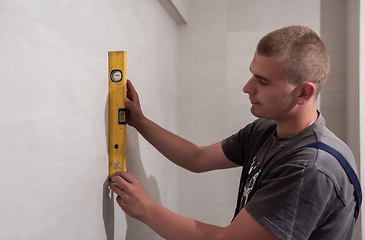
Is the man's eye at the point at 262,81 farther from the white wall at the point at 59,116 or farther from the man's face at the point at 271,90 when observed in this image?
the white wall at the point at 59,116

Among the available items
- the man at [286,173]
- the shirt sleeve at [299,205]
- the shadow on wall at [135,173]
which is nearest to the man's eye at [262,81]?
the man at [286,173]

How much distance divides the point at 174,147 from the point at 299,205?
0.53 meters

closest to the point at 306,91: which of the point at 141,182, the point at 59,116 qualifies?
the point at 59,116

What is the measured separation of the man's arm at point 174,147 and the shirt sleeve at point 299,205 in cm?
48

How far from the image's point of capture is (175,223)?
2.51ft

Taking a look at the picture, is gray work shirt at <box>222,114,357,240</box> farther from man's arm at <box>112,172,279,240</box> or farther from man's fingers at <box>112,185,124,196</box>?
man's fingers at <box>112,185,124,196</box>

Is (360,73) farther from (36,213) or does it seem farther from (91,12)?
(36,213)

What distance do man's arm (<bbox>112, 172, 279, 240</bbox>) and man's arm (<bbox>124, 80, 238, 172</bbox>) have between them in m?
0.23

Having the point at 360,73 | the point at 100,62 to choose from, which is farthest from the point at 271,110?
the point at 360,73

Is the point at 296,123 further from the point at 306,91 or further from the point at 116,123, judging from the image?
the point at 116,123

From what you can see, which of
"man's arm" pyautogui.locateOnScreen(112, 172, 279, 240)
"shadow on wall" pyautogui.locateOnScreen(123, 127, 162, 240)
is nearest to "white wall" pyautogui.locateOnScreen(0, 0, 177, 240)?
"shadow on wall" pyautogui.locateOnScreen(123, 127, 162, 240)

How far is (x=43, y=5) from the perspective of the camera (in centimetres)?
64

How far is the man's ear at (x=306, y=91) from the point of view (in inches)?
30.1

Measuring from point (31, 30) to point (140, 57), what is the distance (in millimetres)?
608
